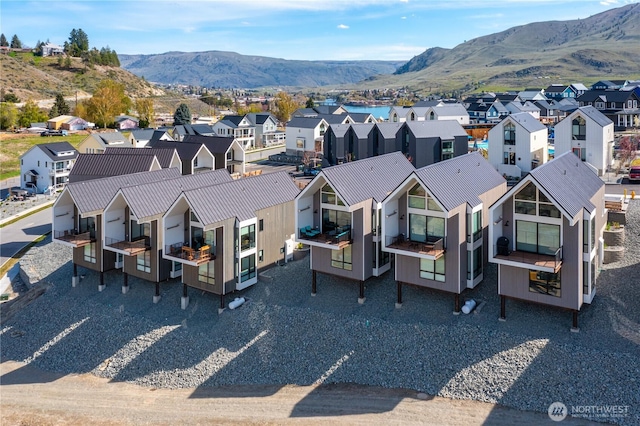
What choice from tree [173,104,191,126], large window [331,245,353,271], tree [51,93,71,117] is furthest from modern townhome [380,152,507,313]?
tree [51,93,71,117]

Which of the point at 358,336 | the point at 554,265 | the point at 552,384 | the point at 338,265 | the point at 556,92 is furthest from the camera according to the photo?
the point at 556,92

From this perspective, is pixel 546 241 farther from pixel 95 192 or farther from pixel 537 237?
pixel 95 192

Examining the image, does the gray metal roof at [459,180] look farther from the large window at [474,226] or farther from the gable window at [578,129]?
the gable window at [578,129]

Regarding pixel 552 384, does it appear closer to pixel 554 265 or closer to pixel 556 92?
pixel 554 265

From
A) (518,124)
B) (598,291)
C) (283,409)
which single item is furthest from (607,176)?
(283,409)

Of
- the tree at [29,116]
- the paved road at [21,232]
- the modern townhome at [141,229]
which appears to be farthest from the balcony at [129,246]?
the tree at [29,116]

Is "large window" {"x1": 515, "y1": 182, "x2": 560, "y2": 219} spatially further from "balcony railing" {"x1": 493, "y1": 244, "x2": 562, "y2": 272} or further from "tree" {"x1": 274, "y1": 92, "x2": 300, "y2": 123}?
"tree" {"x1": 274, "y1": 92, "x2": 300, "y2": 123}
